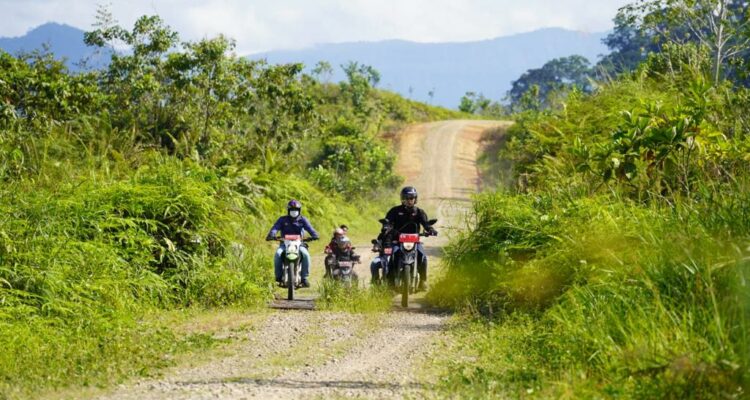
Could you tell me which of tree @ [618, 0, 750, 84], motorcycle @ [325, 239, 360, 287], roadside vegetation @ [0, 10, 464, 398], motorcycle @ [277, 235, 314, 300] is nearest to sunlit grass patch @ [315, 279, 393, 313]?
motorcycle @ [325, 239, 360, 287]

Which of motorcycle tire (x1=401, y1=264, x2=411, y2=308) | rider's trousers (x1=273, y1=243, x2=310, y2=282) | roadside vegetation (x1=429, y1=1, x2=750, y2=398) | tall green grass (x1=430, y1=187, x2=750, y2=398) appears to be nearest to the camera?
tall green grass (x1=430, y1=187, x2=750, y2=398)

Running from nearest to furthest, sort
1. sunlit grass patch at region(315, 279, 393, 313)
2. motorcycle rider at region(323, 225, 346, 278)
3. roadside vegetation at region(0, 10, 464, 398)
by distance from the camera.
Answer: roadside vegetation at region(0, 10, 464, 398) < sunlit grass patch at region(315, 279, 393, 313) < motorcycle rider at region(323, 225, 346, 278)

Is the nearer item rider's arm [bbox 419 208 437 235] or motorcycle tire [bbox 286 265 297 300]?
rider's arm [bbox 419 208 437 235]

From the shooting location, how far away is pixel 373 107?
152 ft

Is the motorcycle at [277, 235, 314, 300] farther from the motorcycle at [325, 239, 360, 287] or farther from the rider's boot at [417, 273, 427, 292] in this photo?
the rider's boot at [417, 273, 427, 292]

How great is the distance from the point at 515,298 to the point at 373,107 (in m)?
35.1

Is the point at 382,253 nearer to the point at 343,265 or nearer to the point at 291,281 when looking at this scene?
the point at 343,265

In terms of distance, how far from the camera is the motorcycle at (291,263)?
1370cm

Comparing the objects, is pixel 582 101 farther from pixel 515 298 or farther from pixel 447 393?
pixel 447 393

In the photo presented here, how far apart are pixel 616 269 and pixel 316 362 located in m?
3.19

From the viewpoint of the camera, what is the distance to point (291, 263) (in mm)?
13719

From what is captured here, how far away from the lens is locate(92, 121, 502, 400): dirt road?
7.54 meters

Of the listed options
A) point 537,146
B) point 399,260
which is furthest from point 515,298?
point 537,146

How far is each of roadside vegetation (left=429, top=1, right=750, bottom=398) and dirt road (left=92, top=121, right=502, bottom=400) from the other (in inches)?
20.6
